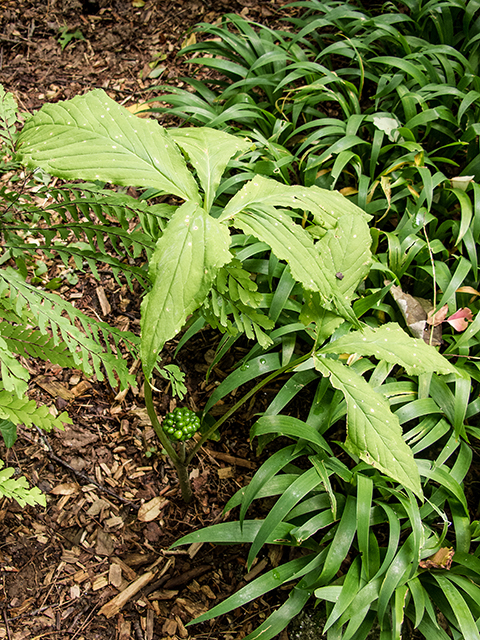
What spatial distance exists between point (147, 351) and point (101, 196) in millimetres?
930

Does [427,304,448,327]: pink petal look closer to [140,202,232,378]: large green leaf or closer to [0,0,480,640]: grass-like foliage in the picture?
[0,0,480,640]: grass-like foliage

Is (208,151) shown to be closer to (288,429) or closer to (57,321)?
(57,321)

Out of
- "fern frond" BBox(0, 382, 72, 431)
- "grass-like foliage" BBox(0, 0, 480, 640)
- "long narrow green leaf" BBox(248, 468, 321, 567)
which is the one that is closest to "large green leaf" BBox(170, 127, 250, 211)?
"grass-like foliage" BBox(0, 0, 480, 640)

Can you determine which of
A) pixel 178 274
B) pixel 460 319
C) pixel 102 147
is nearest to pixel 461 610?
pixel 460 319

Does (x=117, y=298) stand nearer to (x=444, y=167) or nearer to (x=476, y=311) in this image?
(x=476, y=311)

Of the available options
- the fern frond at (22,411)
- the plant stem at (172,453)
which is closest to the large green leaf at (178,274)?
the plant stem at (172,453)

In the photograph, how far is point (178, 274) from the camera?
0.89 meters

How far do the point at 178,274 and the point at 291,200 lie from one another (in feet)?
1.40

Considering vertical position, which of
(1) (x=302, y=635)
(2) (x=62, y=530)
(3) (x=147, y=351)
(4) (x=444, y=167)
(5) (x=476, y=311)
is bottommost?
(1) (x=302, y=635)

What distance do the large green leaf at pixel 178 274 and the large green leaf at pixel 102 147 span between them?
5.4 inches

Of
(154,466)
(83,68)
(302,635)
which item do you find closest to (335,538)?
(302,635)

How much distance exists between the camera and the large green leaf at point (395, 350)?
124 centimetres

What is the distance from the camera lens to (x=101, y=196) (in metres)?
1.58

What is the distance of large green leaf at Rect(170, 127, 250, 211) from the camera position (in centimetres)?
114
